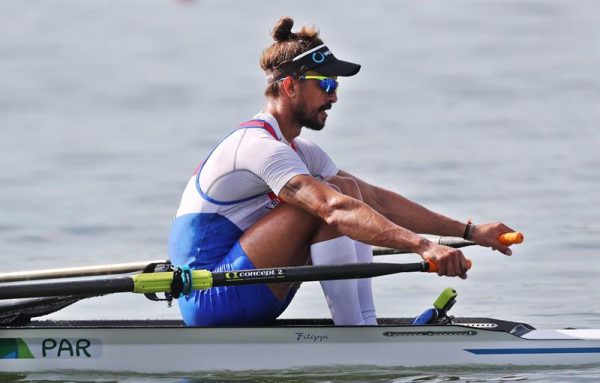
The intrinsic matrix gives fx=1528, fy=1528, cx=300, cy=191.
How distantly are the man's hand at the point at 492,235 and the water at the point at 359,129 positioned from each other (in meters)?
0.80

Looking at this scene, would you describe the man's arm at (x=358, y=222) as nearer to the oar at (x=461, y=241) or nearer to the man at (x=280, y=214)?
the man at (x=280, y=214)

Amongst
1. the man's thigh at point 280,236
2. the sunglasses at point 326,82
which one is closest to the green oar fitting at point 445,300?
the man's thigh at point 280,236

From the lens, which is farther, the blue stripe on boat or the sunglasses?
the sunglasses

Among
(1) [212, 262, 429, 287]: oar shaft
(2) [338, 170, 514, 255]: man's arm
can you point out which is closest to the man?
(1) [212, 262, 429, 287]: oar shaft

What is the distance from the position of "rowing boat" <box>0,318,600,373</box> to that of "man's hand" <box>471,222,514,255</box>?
511 millimetres

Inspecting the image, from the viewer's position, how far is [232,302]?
8016 millimetres

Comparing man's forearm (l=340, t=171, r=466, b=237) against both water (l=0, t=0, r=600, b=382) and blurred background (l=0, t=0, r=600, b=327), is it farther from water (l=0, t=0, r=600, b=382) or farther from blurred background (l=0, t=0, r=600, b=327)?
blurred background (l=0, t=0, r=600, b=327)

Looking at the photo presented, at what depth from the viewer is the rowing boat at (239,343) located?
779 cm

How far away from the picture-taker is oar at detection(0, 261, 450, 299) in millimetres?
7605

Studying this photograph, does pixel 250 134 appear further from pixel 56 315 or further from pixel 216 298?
pixel 56 315

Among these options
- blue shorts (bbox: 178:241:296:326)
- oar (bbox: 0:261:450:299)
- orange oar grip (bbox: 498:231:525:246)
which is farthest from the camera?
orange oar grip (bbox: 498:231:525:246)

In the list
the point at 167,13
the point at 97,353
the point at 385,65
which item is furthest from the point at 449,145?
the point at 167,13

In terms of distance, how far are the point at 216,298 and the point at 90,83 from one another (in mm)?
16393

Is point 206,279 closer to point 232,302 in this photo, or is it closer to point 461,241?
point 232,302
